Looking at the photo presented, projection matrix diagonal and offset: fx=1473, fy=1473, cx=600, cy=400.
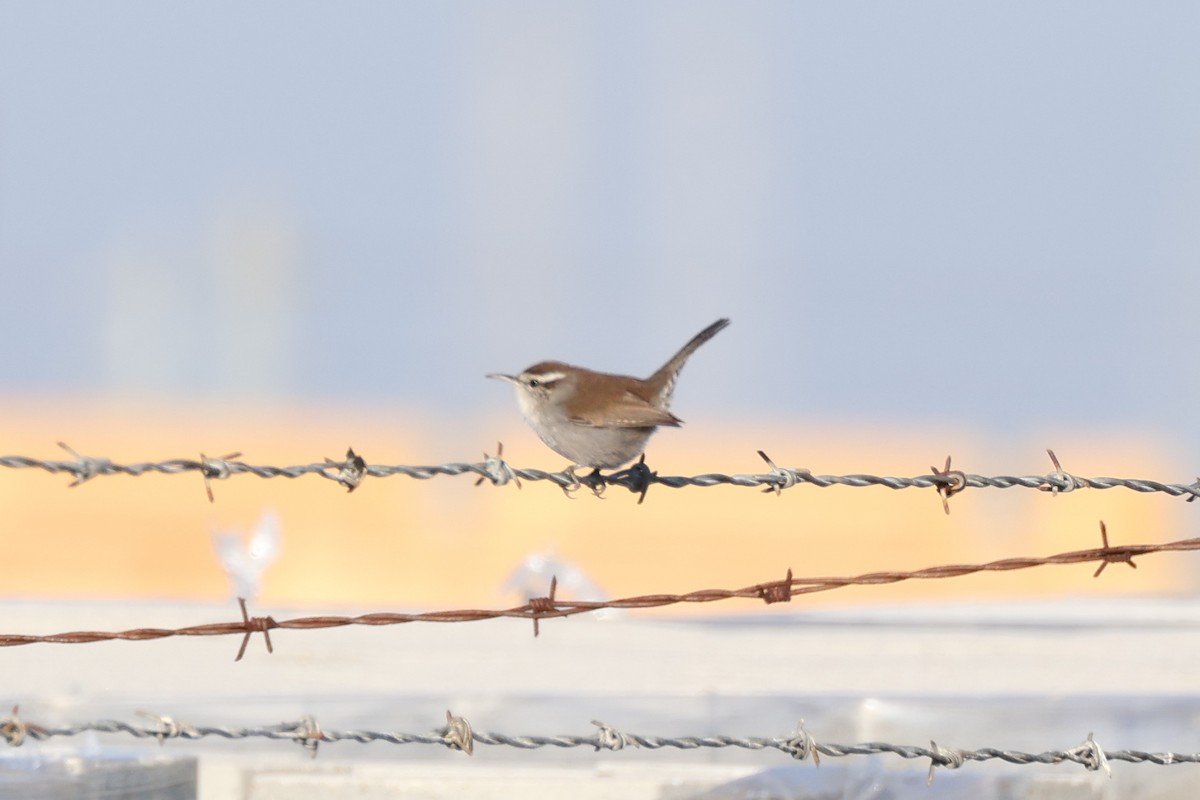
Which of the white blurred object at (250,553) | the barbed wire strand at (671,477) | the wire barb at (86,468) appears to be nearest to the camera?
the wire barb at (86,468)

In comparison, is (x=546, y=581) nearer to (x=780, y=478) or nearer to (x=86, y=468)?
(x=780, y=478)

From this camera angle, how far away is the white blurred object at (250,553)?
678 centimetres

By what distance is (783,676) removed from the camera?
6.92 meters

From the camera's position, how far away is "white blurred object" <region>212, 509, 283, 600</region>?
678cm

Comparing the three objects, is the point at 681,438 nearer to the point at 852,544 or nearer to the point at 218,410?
the point at 852,544

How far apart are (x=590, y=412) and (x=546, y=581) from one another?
2090mm

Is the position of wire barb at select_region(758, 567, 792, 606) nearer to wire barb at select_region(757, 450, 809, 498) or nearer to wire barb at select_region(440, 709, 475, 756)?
wire barb at select_region(757, 450, 809, 498)

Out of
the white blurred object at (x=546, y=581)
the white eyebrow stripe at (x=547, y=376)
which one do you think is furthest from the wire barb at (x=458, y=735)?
the white blurred object at (x=546, y=581)

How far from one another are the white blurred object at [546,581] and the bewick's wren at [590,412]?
5.76 feet

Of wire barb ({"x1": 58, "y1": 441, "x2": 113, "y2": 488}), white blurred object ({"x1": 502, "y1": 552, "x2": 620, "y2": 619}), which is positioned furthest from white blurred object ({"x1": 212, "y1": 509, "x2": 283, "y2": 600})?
wire barb ({"x1": 58, "y1": 441, "x2": 113, "y2": 488})

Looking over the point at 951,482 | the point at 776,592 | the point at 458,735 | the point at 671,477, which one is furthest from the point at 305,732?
the point at 951,482

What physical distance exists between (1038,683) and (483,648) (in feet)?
8.92

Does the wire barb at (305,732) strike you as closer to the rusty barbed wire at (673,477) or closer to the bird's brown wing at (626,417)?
the rusty barbed wire at (673,477)

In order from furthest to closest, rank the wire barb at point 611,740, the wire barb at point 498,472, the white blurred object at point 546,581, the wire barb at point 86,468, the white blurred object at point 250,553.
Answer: the white blurred object at point 546,581
the white blurred object at point 250,553
the wire barb at point 498,472
the wire barb at point 611,740
the wire barb at point 86,468
